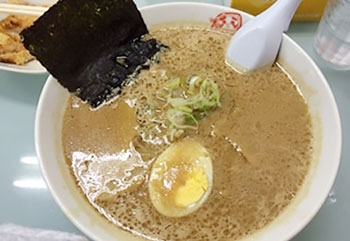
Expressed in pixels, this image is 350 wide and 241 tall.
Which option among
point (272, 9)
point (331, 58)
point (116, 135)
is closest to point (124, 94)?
point (116, 135)

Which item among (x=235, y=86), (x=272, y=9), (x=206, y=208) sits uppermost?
(x=272, y=9)

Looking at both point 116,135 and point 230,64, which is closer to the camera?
point 116,135

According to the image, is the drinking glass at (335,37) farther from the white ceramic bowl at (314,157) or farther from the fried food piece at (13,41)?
the fried food piece at (13,41)

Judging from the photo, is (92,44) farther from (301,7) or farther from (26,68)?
(301,7)

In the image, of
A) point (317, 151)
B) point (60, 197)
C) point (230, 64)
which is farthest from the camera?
point (230, 64)

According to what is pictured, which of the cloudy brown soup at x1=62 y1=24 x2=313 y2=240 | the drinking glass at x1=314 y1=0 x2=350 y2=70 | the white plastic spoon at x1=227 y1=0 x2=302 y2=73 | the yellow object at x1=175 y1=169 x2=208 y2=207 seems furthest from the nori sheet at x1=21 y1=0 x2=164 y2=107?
the drinking glass at x1=314 y1=0 x2=350 y2=70

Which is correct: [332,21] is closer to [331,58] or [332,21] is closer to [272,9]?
[331,58]

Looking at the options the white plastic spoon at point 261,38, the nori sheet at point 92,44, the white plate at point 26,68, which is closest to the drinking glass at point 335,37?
the white plastic spoon at point 261,38
